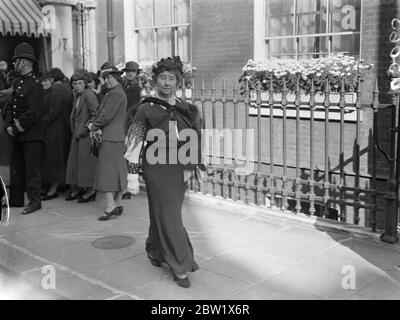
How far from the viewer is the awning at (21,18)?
13391 millimetres

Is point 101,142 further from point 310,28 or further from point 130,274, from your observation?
point 310,28

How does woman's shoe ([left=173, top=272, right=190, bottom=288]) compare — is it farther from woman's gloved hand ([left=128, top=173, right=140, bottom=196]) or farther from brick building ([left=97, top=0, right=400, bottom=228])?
woman's gloved hand ([left=128, top=173, right=140, bottom=196])

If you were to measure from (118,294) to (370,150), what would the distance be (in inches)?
178

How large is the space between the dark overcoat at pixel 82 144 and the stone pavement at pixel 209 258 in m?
0.65

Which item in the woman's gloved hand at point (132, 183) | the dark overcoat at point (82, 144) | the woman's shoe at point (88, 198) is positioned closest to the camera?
the dark overcoat at point (82, 144)

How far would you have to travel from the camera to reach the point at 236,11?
9.54 metres

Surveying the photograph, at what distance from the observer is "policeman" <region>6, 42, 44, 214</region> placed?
7188mm

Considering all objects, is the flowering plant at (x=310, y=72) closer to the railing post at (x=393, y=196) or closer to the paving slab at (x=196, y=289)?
the railing post at (x=393, y=196)

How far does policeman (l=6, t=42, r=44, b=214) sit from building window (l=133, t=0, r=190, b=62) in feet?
13.7

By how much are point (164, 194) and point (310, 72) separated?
4276 millimetres

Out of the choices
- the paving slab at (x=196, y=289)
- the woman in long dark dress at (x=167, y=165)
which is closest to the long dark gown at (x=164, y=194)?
the woman in long dark dress at (x=167, y=165)

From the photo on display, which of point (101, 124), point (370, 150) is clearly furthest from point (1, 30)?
point (370, 150)

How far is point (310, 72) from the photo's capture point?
27.0ft

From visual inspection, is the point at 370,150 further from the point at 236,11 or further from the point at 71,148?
the point at 71,148
